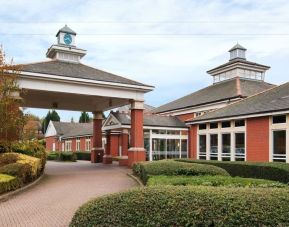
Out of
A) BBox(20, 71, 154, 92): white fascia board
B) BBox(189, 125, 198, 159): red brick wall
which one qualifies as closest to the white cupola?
BBox(189, 125, 198, 159): red brick wall

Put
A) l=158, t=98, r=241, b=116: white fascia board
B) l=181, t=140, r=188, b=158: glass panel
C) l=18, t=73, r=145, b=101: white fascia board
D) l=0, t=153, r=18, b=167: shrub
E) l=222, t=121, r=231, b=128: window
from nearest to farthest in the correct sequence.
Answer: l=0, t=153, r=18, b=167: shrub < l=18, t=73, r=145, b=101: white fascia board < l=222, t=121, r=231, b=128: window < l=158, t=98, r=241, b=116: white fascia board < l=181, t=140, r=188, b=158: glass panel

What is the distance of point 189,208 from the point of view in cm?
664

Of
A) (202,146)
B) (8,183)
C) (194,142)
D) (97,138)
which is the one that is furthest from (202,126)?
(8,183)

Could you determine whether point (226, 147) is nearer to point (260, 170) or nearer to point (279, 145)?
point (279, 145)

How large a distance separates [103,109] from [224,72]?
1377 centimetres

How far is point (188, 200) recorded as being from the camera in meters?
6.79

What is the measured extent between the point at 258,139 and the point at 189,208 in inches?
Answer: 645

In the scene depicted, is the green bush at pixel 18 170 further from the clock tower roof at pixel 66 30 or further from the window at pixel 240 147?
the clock tower roof at pixel 66 30

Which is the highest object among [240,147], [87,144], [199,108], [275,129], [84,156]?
[199,108]

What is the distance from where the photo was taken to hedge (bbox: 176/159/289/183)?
15186mm

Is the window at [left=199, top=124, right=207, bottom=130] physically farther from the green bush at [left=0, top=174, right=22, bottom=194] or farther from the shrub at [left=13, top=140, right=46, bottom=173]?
the green bush at [left=0, top=174, right=22, bottom=194]

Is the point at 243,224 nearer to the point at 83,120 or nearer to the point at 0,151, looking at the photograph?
the point at 0,151

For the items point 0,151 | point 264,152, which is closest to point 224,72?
point 264,152

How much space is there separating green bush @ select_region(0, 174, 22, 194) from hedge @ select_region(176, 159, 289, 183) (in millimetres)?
10095
